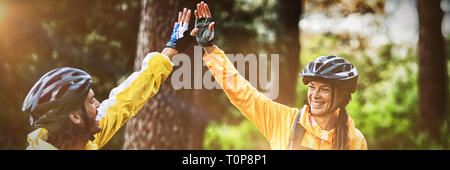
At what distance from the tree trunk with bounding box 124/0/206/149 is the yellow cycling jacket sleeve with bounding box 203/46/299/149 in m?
0.77

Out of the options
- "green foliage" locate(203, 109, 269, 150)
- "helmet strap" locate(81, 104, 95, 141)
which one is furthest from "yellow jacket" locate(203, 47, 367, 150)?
"green foliage" locate(203, 109, 269, 150)

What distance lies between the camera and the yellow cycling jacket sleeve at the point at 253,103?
106 inches

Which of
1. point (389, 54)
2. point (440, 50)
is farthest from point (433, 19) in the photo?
point (389, 54)

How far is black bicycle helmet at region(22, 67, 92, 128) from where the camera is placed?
222 centimetres

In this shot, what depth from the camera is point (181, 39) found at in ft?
8.64

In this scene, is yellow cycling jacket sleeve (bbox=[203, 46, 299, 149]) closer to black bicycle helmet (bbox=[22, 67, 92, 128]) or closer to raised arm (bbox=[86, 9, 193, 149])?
raised arm (bbox=[86, 9, 193, 149])

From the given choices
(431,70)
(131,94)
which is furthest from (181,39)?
(431,70)

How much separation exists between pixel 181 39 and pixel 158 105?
3.15ft

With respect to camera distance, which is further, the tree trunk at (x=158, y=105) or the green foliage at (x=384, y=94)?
the green foliage at (x=384, y=94)

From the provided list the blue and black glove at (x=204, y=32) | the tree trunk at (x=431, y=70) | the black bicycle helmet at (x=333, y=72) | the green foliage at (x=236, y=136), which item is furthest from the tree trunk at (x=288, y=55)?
the blue and black glove at (x=204, y=32)

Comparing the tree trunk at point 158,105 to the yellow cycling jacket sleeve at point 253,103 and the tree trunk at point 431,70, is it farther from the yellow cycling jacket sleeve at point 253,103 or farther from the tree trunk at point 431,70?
the tree trunk at point 431,70

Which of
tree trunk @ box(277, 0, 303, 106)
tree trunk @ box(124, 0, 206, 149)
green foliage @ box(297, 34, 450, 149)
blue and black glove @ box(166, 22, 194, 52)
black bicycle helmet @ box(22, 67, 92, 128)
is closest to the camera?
black bicycle helmet @ box(22, 67, 92, 128)

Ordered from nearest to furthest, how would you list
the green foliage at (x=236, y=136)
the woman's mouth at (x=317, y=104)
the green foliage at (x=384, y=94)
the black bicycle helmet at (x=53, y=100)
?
the black bicycle helmet at (x=53, y=100) → the woman's mouth at (x=317, y=104) → the green foliage at (x=384, y=94) → the green foliage at (x=236, y=136)

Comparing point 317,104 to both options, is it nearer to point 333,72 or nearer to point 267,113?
point 333,72
